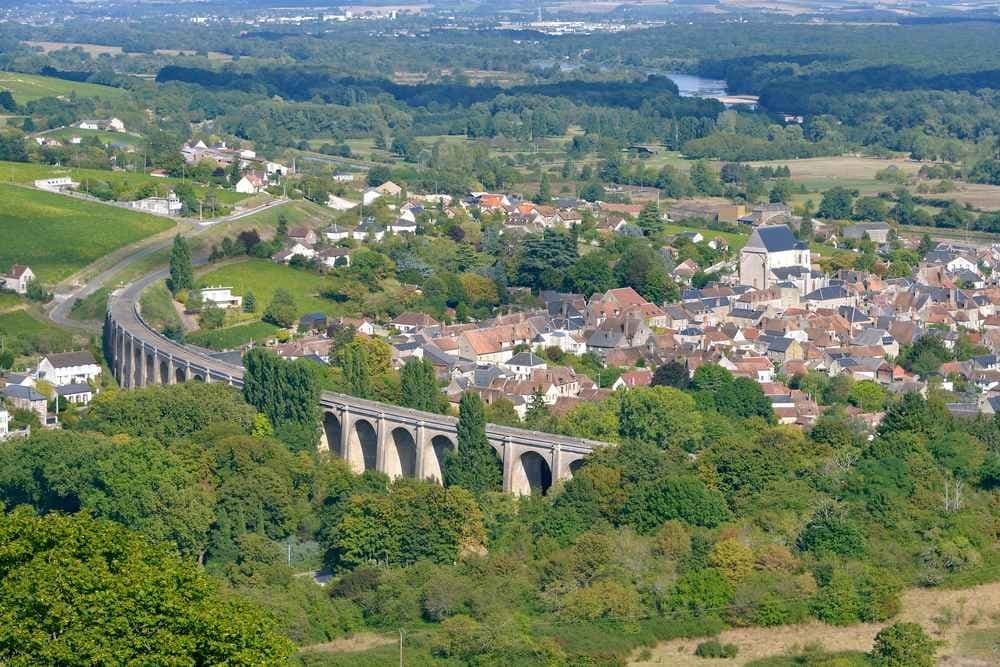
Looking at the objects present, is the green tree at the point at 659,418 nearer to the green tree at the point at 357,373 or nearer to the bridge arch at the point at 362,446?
the bridge arch at the point at 362,446

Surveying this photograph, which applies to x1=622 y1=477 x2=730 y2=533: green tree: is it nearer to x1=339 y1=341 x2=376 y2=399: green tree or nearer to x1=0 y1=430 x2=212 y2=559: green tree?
x1=0 y1=430 x2=212 y2=559: green tree

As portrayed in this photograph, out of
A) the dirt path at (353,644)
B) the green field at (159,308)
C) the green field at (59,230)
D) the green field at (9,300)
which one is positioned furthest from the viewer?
the green field at (59,230)

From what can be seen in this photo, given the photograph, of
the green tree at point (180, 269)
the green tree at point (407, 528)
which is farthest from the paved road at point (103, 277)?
the green tree at point (407, 528)

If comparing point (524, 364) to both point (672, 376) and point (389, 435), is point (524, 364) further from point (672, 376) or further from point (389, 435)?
point (389, 435)

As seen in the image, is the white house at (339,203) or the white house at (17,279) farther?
the white house at (339,203)

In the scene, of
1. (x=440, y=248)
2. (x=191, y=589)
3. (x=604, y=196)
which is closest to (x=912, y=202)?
(x=604, y=196)

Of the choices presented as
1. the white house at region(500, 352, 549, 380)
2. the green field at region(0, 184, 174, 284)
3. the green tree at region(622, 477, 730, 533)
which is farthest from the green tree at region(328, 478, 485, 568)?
the green field at region(0, 184, 174, 284)
